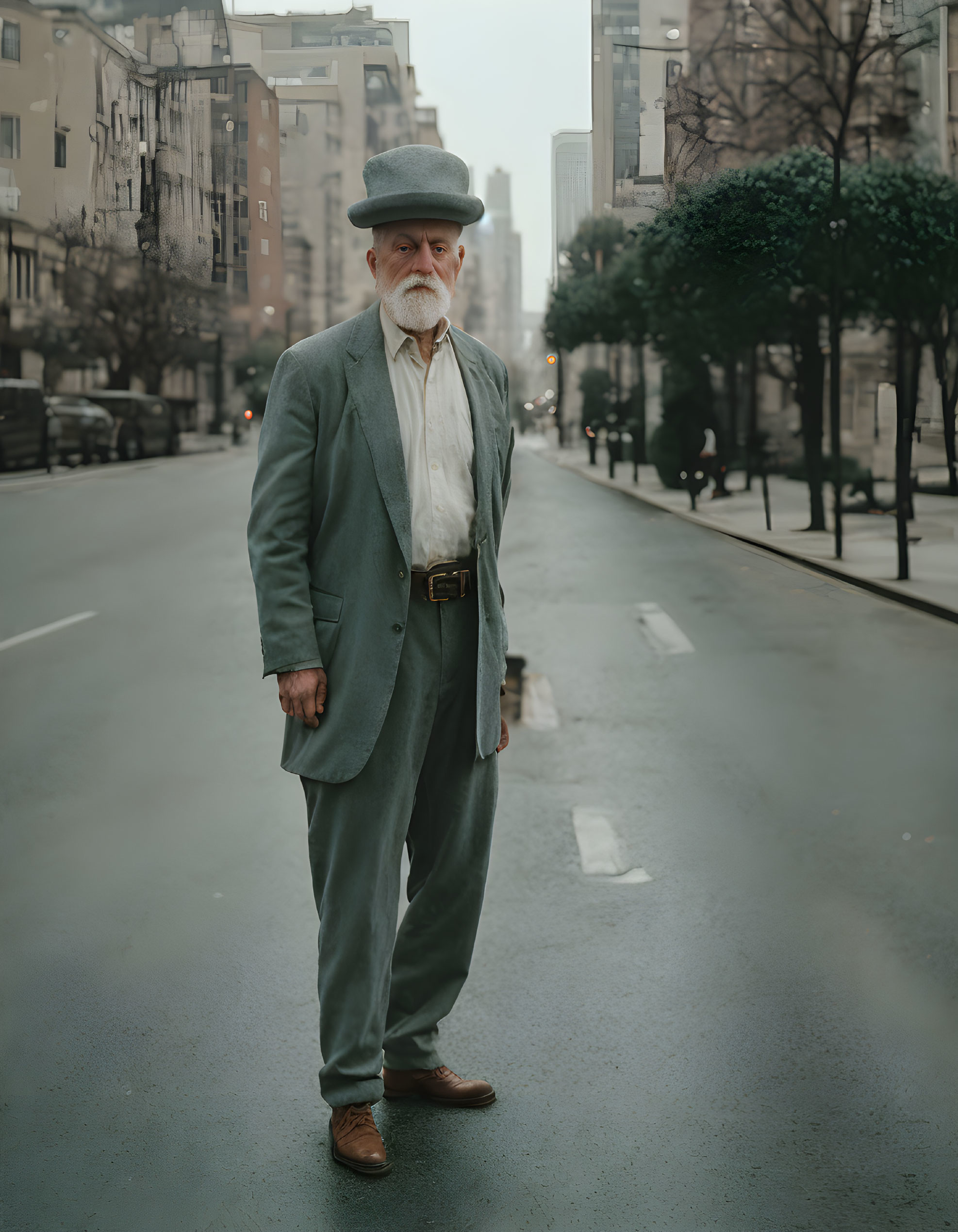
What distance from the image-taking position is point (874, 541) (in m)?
6.22

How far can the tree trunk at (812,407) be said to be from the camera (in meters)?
6.18

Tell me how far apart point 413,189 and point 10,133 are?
5.12 metres

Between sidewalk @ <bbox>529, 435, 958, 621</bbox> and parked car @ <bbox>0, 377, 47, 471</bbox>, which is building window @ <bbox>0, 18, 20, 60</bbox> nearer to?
parked car @ <bbox>0, 377, 47, 471</bbox>

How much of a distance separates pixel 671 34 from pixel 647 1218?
5.07 m

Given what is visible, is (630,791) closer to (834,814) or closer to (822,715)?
(834,814)

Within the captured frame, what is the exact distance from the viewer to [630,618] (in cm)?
974

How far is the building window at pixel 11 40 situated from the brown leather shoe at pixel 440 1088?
19.0 feet

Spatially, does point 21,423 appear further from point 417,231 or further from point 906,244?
point 417,231

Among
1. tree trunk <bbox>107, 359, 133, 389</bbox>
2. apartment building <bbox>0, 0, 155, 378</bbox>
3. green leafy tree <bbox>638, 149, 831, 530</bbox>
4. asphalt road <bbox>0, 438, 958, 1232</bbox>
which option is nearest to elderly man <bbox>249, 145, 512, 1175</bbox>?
asphalt road <bbox>0, 438, 958, 1232</bbox>

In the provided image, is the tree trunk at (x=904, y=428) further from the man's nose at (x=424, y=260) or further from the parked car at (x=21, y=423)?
the parked car at (x=21, y=423)

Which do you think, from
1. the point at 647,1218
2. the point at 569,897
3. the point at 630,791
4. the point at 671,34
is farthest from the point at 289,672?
the point at 671,34

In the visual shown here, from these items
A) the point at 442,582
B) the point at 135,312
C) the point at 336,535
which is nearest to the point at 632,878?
the point at 442,582

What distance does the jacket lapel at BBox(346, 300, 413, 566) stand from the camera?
2387mm

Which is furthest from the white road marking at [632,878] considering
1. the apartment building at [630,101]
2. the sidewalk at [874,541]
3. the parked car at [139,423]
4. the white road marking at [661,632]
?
the parked car at [139,423]
